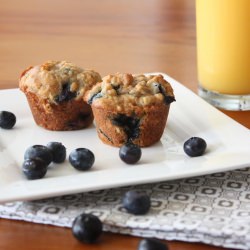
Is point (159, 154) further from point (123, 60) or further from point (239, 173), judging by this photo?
point (123, 60)

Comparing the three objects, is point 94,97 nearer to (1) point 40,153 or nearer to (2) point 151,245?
(1) point 40,153

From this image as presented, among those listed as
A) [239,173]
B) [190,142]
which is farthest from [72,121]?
[239,173]

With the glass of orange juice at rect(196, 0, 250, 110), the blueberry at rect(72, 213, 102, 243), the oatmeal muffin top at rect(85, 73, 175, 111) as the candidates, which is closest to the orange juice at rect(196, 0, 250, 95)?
the glass of orange juice at rect(196, 0, 250, 110)

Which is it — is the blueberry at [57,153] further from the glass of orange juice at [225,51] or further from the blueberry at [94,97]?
the glass of orange juice at [225,51]

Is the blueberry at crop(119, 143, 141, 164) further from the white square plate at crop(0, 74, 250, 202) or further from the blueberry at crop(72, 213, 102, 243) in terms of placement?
the blueberry at crop(72, 213, 102, 243)

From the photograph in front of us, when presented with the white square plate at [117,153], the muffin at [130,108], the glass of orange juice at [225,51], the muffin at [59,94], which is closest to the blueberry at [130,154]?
the white square plate at [117,153]

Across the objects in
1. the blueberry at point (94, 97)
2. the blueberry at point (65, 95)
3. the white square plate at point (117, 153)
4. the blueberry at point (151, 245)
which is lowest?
the white square plate at point (117, 153)

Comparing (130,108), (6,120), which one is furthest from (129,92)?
(6,120)
